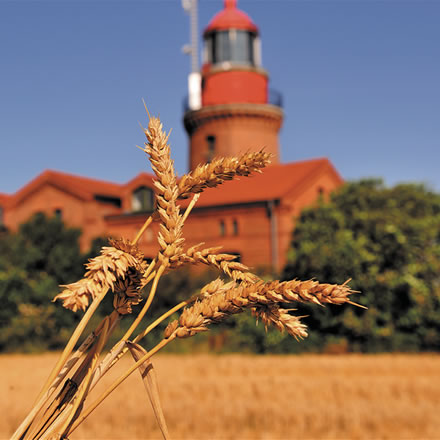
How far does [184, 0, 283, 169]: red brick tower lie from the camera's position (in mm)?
42406

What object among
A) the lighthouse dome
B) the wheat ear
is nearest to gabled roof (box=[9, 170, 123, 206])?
the lighthouse dome

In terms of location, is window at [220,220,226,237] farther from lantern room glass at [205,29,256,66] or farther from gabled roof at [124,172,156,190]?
lantern room glass at [205,29,256,66]

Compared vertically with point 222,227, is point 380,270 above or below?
below

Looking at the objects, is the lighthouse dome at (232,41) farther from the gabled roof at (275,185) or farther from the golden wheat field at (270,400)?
the golden wheat field at (270,400)

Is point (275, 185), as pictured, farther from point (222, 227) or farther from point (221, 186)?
point (222, 227)

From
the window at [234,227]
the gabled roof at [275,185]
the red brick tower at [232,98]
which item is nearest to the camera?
the gabled roof at [275,185]

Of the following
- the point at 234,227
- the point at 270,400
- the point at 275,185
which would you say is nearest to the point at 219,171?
the point at 270,400

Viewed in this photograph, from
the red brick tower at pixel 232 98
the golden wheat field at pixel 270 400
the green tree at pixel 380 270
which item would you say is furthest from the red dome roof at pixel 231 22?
the golden wheat field at pixel 270 400

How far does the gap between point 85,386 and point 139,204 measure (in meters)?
40.0

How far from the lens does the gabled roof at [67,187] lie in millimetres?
40881

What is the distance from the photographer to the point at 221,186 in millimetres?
37031

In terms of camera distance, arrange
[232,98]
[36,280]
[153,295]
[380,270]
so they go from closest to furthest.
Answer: [153,295], [380,270], [36,280], [232,98]

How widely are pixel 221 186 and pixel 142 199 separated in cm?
700

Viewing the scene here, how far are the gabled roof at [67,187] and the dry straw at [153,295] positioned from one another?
39841mm
